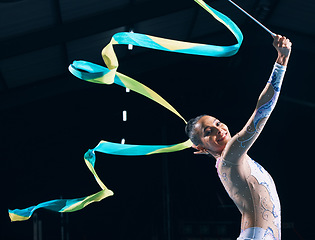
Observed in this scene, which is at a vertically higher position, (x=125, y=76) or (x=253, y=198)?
(x=125, y=76)

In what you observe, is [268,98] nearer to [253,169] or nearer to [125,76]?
[253,169]

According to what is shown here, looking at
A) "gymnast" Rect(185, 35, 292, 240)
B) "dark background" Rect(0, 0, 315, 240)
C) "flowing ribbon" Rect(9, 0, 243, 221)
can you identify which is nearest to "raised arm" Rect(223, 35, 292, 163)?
"gymnast" Rect(185, 35, 292, 240)

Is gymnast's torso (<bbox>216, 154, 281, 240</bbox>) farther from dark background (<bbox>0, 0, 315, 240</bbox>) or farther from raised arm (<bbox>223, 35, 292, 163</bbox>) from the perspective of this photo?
dark background (<bbox>0, 0, 315, 240</bbox>)

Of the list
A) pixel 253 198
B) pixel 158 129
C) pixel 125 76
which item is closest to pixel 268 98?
pixel 253 198

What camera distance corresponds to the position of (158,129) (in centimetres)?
1303

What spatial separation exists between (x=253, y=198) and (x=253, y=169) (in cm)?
13

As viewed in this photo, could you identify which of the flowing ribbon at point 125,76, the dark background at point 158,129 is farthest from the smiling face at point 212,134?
the dark background at point 158,129

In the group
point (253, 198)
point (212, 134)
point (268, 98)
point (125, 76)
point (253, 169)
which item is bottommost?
point (253, 198)

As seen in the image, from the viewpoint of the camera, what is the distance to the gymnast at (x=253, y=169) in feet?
6.72

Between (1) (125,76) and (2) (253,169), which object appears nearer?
(2) (253,169)

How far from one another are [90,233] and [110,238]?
0.51 meters

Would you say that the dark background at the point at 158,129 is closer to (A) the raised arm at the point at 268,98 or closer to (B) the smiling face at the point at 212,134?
(B) the smiling face at the point at 212,134

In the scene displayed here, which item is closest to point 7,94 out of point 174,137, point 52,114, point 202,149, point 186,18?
point 52,114

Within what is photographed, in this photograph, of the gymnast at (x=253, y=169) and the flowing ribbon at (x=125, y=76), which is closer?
the gymnast at (x=253, y=169)
